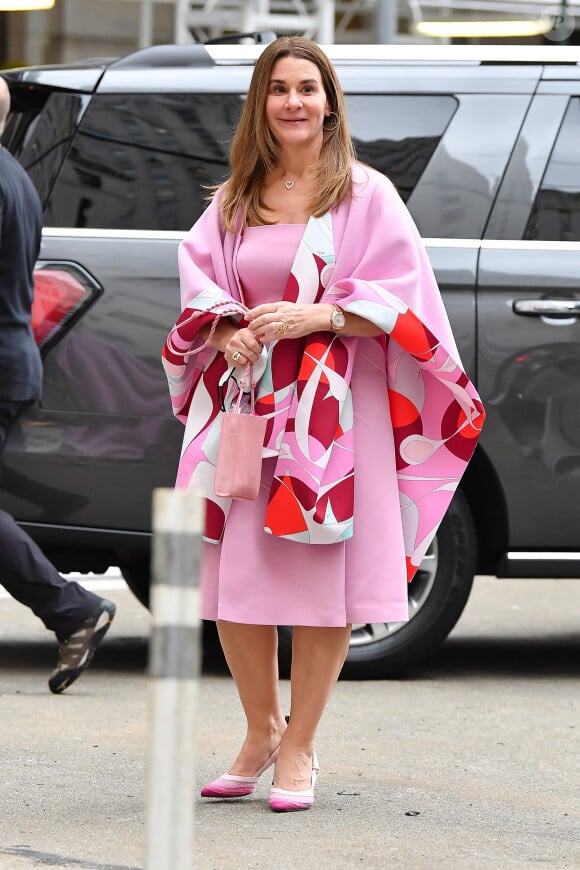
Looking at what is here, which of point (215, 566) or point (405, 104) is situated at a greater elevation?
point (405, 104)

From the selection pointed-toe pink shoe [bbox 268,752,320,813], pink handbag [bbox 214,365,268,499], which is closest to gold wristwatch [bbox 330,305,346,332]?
pink handbag [bbox 214,365,268,499]

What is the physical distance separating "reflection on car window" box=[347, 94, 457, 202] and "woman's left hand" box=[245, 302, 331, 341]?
1619 mm

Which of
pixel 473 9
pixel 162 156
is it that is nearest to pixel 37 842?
pixel 162 156

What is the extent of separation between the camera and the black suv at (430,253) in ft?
17.3

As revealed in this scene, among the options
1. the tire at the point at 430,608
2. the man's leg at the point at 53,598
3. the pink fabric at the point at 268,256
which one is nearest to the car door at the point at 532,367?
the tire at the point at 430,608

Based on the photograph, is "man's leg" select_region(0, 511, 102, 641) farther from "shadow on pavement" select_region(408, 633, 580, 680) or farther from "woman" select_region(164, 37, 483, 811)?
"woman" select_region(164, 37, 483, 811)

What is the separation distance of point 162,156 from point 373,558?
6.51 feet

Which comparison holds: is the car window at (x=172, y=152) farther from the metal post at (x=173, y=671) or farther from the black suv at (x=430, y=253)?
the metal post at (x=173, y=671)

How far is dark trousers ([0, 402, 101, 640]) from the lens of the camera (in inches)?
203

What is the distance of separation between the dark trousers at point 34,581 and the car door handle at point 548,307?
1511mm

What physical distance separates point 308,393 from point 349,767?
1.06 metres

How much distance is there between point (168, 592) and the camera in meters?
2.29

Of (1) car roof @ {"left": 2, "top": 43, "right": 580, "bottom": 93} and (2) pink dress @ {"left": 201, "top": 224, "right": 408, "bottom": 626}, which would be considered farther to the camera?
(1) car roof @ {"left": 2, "top": 43, "right": 580, "bottom": 93}

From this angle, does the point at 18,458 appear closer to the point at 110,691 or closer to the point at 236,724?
the point at 110,691
